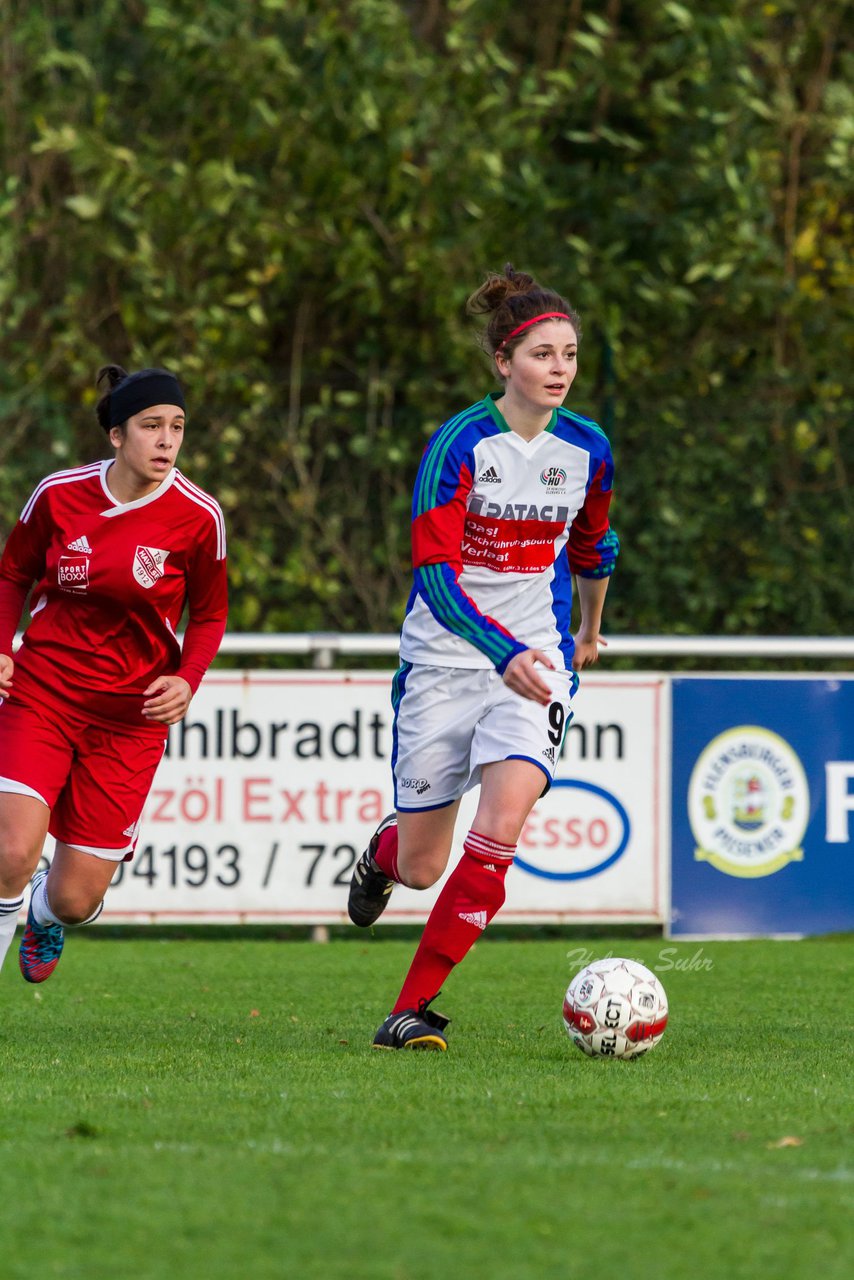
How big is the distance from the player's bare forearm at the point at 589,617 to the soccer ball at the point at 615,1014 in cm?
118

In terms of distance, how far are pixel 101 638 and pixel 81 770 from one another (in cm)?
44

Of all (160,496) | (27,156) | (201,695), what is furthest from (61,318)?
(160,496)

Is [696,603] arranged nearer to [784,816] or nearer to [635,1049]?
[784,816]

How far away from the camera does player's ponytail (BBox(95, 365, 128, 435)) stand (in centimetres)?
606

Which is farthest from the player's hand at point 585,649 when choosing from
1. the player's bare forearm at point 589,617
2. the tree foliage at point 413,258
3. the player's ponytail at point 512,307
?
the tree foliage at point 413,258

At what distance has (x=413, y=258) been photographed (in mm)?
11641

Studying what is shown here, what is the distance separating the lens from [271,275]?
1193 cm

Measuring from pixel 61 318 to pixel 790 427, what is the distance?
4.53m

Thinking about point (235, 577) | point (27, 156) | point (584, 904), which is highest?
point (27, 156)

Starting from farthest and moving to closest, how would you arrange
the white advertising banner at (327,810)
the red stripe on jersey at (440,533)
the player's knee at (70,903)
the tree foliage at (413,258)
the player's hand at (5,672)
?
the tree foliage at (413,258) < the white advertising banner at (327,810) < the player's knee at (70,903) < the player's hand at (5,672) < the red stripe on jersey at (440,533)

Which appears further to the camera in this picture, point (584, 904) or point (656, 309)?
point (656, 309)

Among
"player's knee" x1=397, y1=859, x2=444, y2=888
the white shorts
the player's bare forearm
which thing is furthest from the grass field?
the player's bare forearm

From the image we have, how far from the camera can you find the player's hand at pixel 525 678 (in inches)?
218

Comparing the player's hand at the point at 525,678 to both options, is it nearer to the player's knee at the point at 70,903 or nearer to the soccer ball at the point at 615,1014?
the soccer ball at the point at 615,1014
